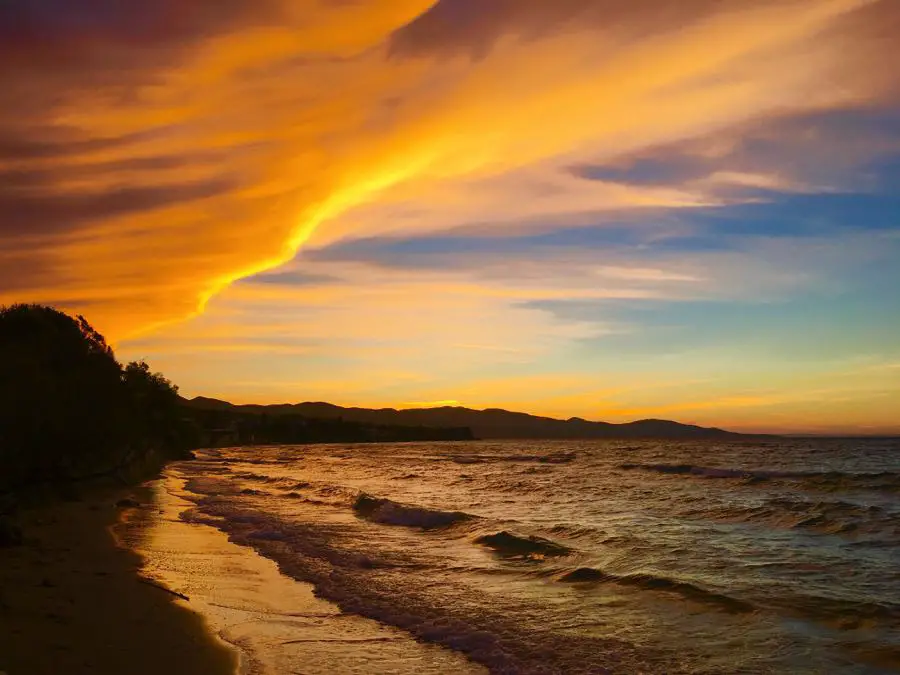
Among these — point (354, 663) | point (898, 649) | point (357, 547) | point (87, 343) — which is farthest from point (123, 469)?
point (898, 649)

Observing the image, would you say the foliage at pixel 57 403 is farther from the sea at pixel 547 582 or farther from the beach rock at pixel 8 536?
the beach rock at pixel 8 536

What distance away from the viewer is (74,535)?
67.4ft

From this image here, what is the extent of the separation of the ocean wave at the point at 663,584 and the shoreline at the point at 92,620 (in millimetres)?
8591

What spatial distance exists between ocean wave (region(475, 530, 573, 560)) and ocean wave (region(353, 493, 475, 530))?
14.6 feet

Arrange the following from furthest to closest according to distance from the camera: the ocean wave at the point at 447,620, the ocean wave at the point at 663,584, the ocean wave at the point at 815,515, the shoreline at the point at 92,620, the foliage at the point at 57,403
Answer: the foliage at the point at 57,403, the ocean wave at the point at 815,515, the ocean wave at the point at 663,584, the ocean wave at the point at 447,620, the shoreline at the point at 92,620

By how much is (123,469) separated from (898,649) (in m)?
46.8

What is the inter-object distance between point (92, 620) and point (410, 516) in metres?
18.3

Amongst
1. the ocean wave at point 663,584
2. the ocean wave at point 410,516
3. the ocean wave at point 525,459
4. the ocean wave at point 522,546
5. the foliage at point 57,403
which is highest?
the foliage at point 57,403

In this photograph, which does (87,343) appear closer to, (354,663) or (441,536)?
(441,536)

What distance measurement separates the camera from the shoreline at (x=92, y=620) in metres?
8.94

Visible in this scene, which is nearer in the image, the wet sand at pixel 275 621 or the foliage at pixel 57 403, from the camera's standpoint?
the wet sand at pixel 275 621

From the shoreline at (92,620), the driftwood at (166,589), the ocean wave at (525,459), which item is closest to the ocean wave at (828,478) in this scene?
the ocean wave at (525,459)

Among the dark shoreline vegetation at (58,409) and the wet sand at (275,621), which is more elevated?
the dark shoreline vegetation at (58,409)

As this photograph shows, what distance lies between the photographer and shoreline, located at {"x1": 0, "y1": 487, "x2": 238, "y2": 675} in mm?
8938
